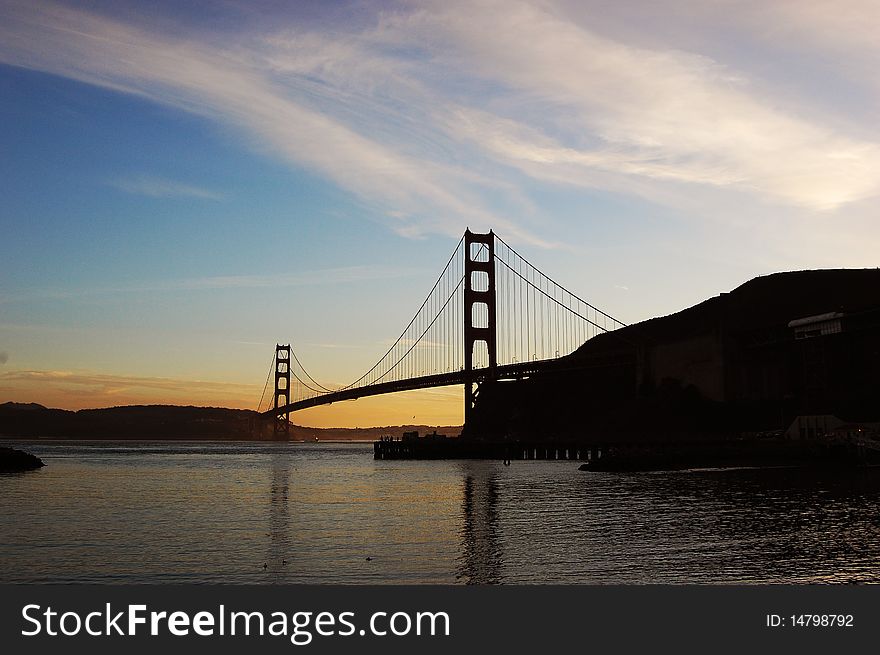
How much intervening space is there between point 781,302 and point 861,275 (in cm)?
1485

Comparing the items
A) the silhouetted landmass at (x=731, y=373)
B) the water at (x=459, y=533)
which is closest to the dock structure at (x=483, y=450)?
the silhouetted landmass at (x=731, y=373)

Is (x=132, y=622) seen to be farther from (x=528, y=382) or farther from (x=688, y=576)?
(x=528, y=382)

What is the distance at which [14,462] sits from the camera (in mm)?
74500

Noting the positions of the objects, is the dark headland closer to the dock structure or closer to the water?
the dock structure

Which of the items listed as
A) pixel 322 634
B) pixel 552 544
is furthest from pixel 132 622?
pixel 552 544

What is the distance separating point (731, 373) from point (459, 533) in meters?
70.5

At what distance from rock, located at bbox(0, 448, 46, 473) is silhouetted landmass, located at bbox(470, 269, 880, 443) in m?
50.1

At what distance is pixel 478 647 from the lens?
39.5 feet

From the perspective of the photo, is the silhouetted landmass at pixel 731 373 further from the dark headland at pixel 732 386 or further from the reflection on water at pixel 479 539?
the reflection on water at pixel 479 539

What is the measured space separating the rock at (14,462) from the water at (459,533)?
26913mm

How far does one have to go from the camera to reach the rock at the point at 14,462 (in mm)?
73062

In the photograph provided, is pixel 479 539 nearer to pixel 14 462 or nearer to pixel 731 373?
pixel 14 462

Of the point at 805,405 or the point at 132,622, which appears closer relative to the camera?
the point at 132,622

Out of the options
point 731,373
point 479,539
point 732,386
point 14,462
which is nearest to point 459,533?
point 479,539
